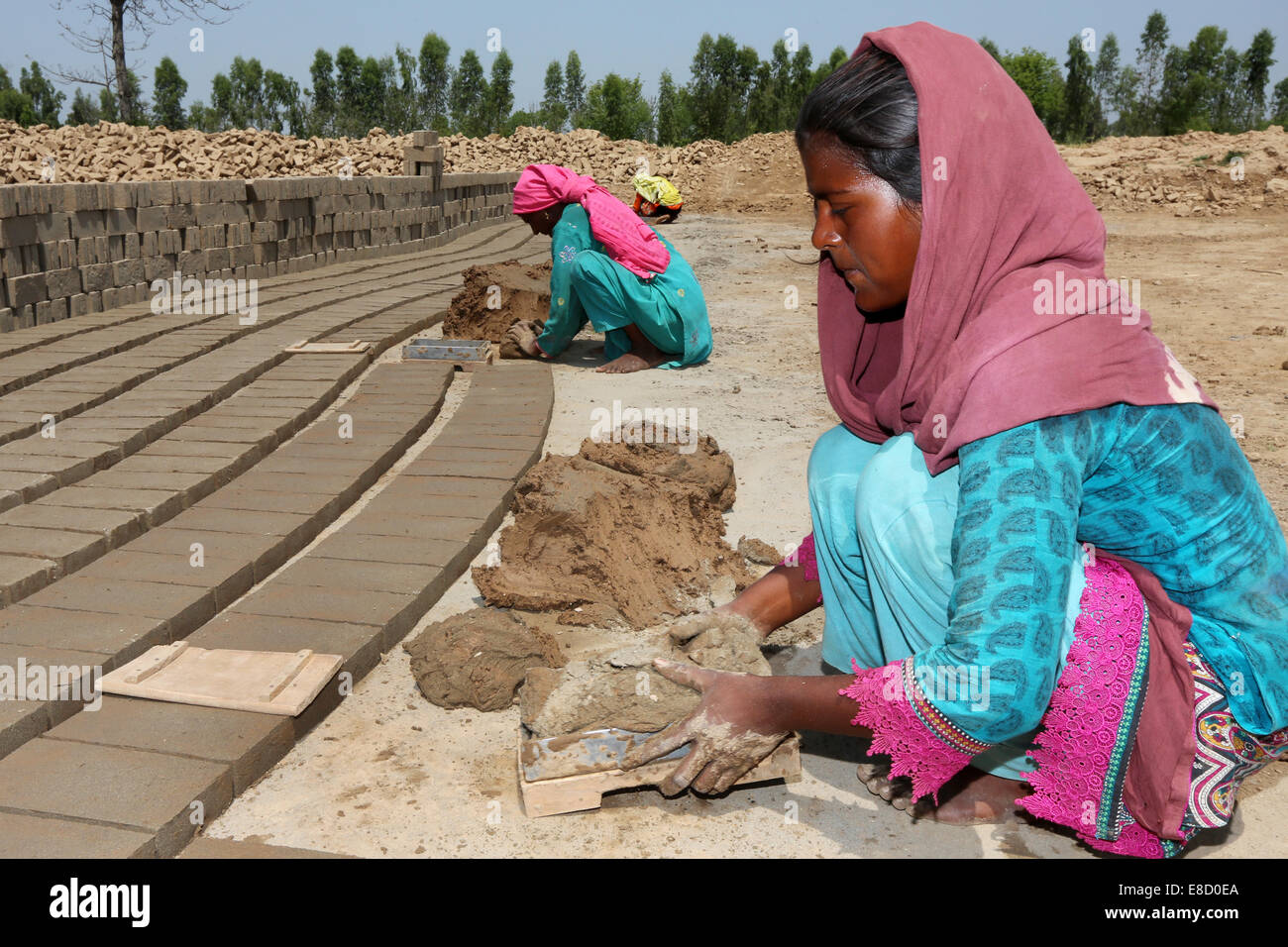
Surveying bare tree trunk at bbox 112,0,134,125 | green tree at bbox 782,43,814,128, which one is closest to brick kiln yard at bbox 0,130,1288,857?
bare tree trunk at bbox 112,0,134,125

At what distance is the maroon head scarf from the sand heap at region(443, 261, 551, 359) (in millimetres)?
4647

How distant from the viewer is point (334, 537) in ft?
10.7

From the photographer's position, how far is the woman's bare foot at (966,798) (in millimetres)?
1929

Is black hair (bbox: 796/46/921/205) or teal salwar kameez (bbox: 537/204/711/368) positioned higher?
black hair (bbox: 796/46/921/205)

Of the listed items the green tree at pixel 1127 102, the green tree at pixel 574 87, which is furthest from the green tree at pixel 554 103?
the green tree at pixel 1127 102

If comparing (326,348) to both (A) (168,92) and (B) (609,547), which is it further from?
(A) (168,92)

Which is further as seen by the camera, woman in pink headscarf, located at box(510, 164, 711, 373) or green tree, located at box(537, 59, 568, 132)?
green tree, located at box(537, 59, 568, 132)

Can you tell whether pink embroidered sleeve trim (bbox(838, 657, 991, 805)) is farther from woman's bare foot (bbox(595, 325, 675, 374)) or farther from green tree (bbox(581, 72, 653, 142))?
green tree (bbox(581, 72, 653, 142))

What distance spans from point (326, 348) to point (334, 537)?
242 centimetres

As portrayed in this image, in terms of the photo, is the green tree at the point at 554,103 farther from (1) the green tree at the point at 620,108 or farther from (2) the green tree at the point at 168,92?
(2) the green tree at the point at 168,92

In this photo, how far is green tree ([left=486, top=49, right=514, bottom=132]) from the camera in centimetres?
4175

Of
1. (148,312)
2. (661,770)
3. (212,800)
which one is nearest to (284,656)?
(212,800)
